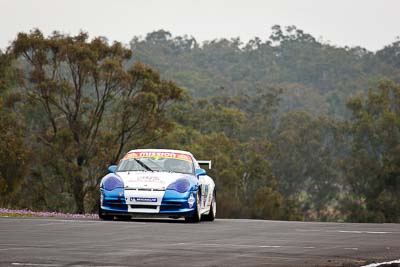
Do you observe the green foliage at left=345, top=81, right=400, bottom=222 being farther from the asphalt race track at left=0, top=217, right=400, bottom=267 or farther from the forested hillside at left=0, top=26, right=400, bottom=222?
the asphalt race track at left=0, top=217, right=400, bottom=267

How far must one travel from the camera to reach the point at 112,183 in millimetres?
19828

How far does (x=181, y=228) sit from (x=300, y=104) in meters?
140

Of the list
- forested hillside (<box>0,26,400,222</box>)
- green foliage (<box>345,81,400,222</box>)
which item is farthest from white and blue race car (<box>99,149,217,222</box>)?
green foliage (<box>345,81,400,222</box>)

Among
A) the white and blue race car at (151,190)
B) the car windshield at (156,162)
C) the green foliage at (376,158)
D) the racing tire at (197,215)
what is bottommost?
the green foliage at (376,158)

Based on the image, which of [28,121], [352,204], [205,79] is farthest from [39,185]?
[205,79]

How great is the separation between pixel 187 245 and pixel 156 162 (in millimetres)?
7880

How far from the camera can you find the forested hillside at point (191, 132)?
185ft

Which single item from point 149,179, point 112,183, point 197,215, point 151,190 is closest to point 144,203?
point 151,190

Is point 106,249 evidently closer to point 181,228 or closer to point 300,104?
point 181,228

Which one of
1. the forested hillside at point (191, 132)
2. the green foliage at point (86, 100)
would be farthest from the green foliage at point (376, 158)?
the green foliage at point (86, 100)

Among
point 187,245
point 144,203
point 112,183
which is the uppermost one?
point 187,245

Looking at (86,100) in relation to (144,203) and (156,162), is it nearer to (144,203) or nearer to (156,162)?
(156,162)

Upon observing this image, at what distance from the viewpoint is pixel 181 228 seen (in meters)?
17.2

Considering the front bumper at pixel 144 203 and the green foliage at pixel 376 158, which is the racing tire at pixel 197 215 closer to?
the front bumper at pixel 144 203
